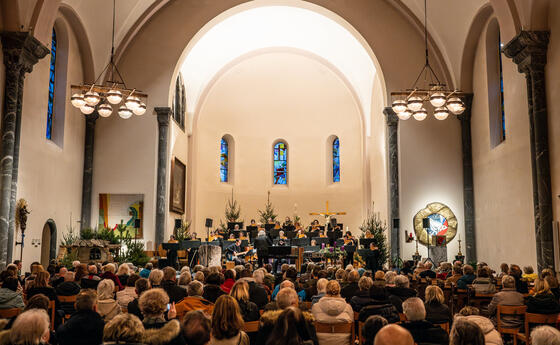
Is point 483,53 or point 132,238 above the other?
point 483,53

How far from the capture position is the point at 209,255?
1588cm

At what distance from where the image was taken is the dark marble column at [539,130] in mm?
A: 11672

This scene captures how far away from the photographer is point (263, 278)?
8.32 metres

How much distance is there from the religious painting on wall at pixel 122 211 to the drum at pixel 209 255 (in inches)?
90.8

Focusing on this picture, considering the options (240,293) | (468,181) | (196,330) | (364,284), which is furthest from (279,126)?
(196,330)

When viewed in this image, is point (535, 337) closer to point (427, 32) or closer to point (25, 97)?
point (25, 97)

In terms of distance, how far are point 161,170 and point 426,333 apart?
13.9 m

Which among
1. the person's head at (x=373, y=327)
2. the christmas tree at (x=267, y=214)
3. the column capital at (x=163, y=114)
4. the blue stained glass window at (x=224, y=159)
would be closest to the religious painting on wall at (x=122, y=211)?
the column capital at (x=163, y=114)

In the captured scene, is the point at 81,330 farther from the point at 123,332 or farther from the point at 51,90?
the point at 51,90

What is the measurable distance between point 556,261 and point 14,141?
39.3 feet

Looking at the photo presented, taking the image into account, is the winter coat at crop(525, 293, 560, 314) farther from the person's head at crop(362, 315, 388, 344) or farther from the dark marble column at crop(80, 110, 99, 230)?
the dark marble column at crop(80, 110, 99, 230)

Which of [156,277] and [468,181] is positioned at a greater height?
[468,181]

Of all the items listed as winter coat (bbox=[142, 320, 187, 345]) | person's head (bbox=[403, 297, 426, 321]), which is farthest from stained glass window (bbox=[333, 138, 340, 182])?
winter coat (bbox=[142, 320, 187, 345])

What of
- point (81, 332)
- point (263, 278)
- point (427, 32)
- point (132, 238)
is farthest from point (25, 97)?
point (427, 32)
